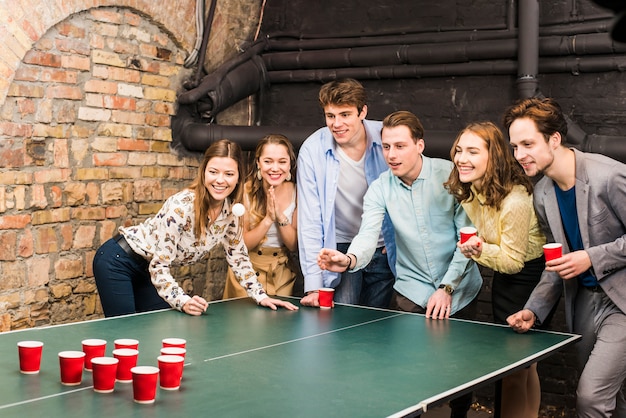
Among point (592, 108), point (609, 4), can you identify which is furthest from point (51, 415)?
point (592, 108)

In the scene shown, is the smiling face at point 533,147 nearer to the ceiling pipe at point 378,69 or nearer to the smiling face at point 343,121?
the smiling face at point 343,121

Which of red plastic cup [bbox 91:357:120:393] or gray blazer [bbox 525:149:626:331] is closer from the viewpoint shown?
red plastic cup [bbox 91:357:120:393]

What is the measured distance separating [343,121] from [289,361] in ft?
6.49

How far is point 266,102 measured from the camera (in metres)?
7.21

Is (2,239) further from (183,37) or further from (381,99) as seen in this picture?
(381,99)

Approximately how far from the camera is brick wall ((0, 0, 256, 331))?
16.9ft

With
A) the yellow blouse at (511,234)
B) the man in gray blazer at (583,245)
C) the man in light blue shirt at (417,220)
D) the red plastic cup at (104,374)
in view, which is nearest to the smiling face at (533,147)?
the man in gray blazer at (583,245)

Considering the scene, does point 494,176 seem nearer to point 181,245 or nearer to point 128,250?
point 181,245

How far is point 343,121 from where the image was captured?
4.72 meters

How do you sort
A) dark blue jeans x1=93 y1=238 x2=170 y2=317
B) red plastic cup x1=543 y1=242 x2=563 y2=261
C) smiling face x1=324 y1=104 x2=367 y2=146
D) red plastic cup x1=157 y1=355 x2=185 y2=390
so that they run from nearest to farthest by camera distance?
red plastic cup x1=157 y1=355 x2=185 y2=390, red plastic cup x1=543 y1=242 x2=563 y2=261, dark blue jeans x1=93 y1=238 x2=170 y2=317, smiling face x1=324 y1=104 x2=367 y2=146

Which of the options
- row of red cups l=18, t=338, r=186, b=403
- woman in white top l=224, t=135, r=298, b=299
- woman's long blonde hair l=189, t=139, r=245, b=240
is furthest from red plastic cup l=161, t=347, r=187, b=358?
woman in white top l=224, t=135, r=298, b=299

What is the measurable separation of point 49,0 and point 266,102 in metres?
2.37

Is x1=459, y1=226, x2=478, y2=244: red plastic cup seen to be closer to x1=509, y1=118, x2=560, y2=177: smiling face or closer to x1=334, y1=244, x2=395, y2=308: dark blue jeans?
x1=509, y1=118, x2=560, y2=177: smiling face

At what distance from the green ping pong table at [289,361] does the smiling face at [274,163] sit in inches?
31.8
